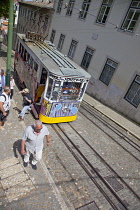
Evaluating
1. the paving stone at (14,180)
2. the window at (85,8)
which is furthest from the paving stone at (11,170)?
the window at (85,8)

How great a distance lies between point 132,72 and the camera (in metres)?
10.6

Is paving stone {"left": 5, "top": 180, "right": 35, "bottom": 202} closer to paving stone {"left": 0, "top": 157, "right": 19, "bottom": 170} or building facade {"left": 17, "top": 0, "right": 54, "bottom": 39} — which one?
paving stone {"left": 0, "top": 157, "right": 19, "bottom": 170}

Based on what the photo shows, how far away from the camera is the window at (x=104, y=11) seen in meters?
12.2

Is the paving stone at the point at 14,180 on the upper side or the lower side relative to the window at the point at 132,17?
lower

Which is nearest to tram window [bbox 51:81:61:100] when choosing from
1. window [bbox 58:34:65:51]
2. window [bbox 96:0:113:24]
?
window [bbox 96:0:113:24]

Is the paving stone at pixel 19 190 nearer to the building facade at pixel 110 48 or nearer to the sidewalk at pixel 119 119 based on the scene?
the sidewalk at pixel 119 119

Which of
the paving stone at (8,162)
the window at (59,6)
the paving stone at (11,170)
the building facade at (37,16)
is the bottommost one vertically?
the paving stone at (8,162)

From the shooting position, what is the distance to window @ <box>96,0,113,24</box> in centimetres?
1223

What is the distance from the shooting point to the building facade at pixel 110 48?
1060cm

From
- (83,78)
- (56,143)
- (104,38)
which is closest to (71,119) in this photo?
(56,143)

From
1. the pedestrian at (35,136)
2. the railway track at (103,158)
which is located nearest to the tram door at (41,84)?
the railway track at (103,158)

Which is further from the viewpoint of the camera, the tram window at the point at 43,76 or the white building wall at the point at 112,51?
the white building wall at the point at 112,51

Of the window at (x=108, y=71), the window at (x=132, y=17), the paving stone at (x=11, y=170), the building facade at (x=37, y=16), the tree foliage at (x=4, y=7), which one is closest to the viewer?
the paving stone at (x=11, y=170)

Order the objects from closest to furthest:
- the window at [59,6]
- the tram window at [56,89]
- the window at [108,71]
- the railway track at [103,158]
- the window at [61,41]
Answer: the railway track at [103,158], the tram window at [56,89], the window at [108,71], the window at [61,41], the window at [59,6]
